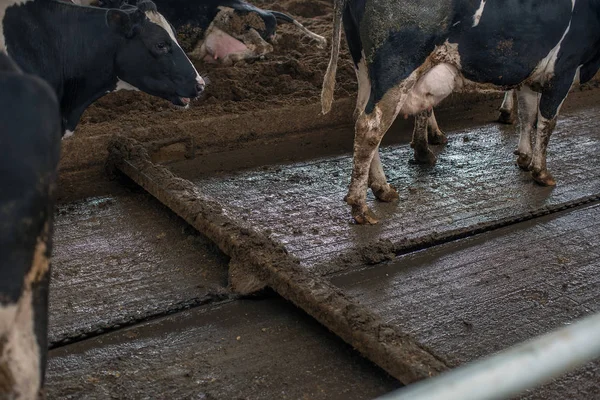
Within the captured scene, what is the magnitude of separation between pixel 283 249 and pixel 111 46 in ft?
5.40

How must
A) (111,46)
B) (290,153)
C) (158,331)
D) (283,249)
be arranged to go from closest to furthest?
(158,331), (283,249), (111,46), (290,153)

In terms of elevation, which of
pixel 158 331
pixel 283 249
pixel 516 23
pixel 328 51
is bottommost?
pixel 158 331

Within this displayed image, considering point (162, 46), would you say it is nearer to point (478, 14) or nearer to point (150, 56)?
point (150, 56)

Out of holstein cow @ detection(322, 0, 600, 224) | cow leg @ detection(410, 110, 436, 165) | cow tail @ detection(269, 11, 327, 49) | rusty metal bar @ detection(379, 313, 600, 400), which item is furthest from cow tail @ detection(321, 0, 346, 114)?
rusty metal bar @ detection(379, 313, 600, 400)

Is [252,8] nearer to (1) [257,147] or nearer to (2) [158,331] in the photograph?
(1) [257,147]

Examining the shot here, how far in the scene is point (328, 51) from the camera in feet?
26.0

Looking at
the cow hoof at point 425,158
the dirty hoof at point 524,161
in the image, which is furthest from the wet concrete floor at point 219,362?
the dirty hoof at point 524,161

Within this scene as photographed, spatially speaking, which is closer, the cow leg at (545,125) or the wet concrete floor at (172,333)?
the wet concrete floor at (172,333)

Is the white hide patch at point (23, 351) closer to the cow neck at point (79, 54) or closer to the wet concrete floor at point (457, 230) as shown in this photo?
the wet concrete floor at point (457, 230)

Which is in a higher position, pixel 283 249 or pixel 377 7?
pixel 377 7

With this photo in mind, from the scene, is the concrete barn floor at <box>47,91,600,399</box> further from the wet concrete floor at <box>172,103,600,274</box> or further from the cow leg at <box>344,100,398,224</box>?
the cow leg at <box>344,100,398,224</box>

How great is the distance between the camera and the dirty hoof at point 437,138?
6.20 m

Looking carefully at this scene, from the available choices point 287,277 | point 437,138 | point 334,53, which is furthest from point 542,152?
point 287,277

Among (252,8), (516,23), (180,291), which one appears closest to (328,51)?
(252,8)
